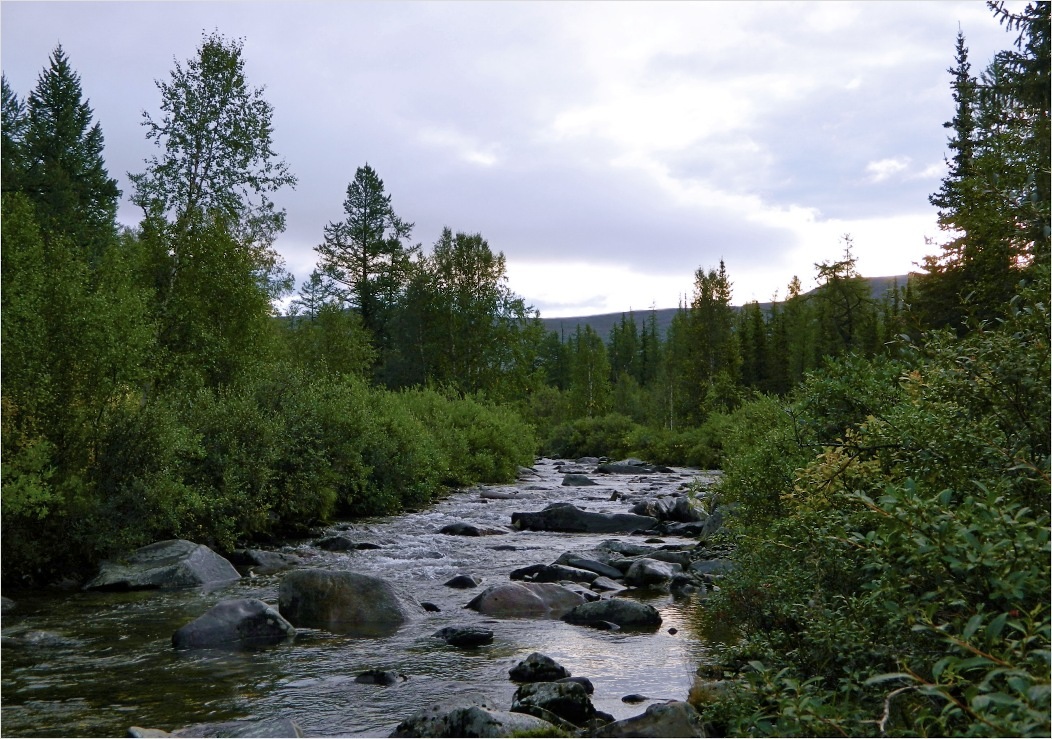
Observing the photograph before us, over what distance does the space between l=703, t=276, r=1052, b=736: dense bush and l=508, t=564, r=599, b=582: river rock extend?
19.0 feet

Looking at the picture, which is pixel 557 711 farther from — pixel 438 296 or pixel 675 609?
pixel 438 296

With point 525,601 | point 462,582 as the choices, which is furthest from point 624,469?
point 525,601

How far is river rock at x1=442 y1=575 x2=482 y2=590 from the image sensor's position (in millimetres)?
13672

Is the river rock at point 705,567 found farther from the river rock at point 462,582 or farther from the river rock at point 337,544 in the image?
the river rock at point 337,544

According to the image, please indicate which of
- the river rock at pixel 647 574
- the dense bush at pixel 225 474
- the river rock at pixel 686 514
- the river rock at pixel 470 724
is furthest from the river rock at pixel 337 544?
the river rock at pixel 470 724

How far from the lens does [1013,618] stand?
3.80 metres

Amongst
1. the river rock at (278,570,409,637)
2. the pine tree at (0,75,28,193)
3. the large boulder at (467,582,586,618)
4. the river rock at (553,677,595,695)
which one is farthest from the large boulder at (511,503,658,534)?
the pine tree at (0,75,28,193)

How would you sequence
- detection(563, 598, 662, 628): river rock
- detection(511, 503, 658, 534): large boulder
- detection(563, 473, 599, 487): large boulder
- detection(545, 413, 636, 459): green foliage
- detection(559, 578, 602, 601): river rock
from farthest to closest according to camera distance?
detection(545, 413, 636, 459): green foliage < detection(563, 473, 599, 487): large boulder < detection(511, 503, 658, 534): large boulder < detection(559, 578, 602, 601): river rock < detection(563, 598, 662, 628): river rock

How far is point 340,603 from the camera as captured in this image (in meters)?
11.4

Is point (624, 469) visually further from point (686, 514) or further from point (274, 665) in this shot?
point (274, 665)

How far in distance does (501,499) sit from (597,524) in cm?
683

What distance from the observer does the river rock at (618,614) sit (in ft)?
36.1

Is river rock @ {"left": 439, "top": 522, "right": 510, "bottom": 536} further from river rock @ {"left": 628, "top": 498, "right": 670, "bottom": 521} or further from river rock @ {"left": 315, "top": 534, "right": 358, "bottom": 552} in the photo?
river rock @ {"left": 628, "top": 498, "right": 670, "bottom": 521}

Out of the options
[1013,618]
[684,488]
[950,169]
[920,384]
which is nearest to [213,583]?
[920,384]
